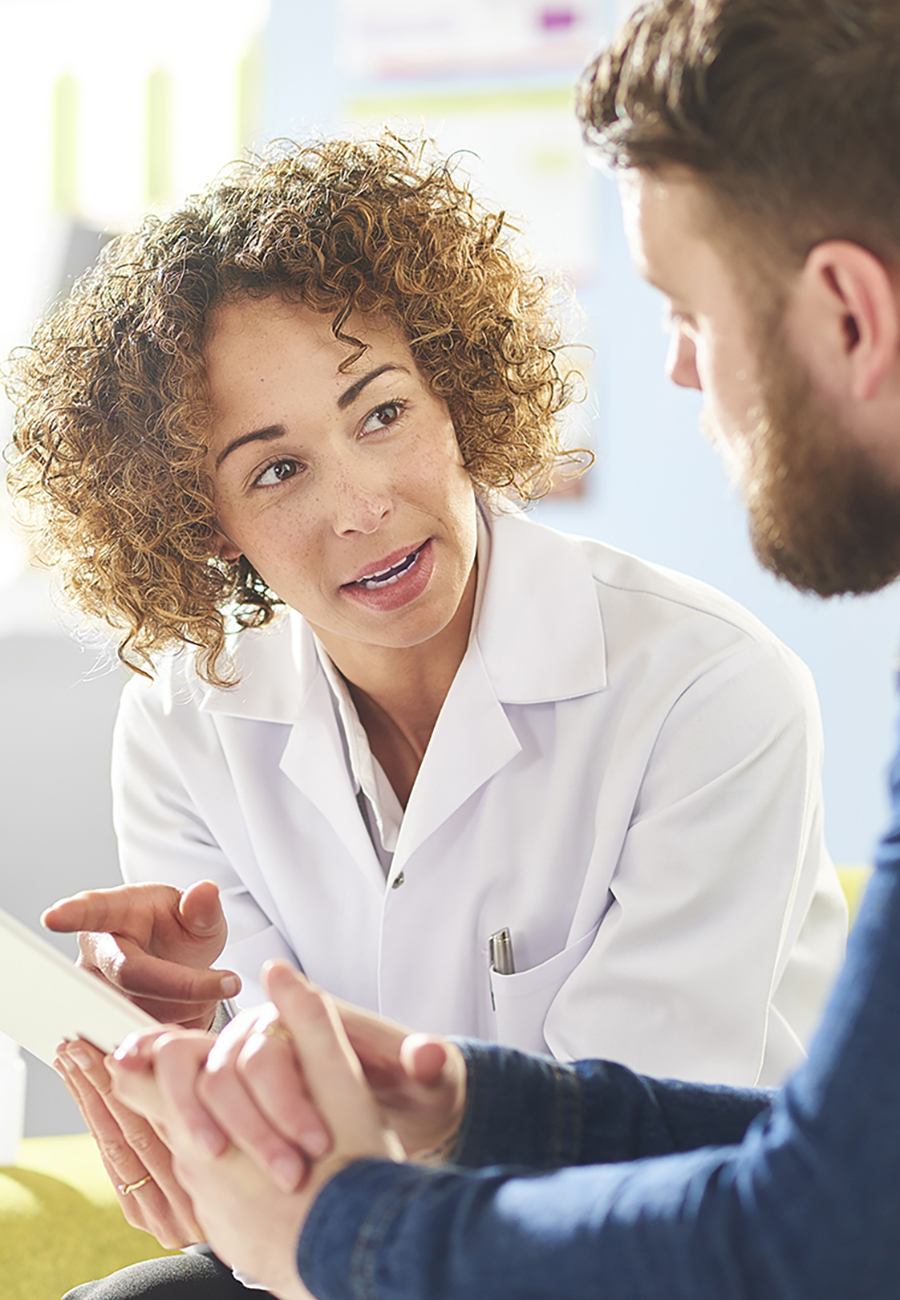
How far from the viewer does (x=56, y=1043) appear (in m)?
0.93

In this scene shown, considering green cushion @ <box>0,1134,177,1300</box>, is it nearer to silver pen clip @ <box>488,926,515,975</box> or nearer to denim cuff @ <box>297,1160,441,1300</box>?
silver pen clip @ <box>488,926,515,975</box>

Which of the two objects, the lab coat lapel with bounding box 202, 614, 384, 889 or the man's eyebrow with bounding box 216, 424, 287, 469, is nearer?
the man's eyebrow with bounding box 216, 424, 287, 469

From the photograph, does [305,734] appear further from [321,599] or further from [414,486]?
[414,486]

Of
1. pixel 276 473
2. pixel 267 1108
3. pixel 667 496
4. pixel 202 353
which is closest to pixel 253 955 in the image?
pixel 276 473

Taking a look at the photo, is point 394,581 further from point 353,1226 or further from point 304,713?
point 353,1226

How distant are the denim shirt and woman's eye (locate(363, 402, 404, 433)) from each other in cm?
73

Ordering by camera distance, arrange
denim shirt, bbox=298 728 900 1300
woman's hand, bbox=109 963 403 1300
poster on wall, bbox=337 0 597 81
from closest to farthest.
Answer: denim shirt, bbox=298 728 900 1300 → woman's hand, bbox=109 963 403 1300 → poster on wall, bbox=337 0 597 81

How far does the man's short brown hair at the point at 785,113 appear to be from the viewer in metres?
0.69

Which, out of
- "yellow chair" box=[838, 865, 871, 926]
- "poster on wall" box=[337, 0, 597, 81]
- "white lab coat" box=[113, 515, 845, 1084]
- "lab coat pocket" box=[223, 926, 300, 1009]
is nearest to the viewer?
"white lab coat" box=[113, 515, 845, 1084]

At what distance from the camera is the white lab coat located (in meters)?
1.14

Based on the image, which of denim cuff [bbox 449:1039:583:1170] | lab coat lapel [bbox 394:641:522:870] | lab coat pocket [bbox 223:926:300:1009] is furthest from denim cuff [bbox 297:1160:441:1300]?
lab coat pocket [bbox 223:926:300:1009]

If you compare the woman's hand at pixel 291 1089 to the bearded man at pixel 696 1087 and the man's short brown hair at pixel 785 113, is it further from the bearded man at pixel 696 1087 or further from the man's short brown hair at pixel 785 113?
the man's short brown hair at pixel 785 113

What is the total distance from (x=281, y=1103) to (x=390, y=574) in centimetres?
64

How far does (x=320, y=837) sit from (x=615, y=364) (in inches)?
63.9
